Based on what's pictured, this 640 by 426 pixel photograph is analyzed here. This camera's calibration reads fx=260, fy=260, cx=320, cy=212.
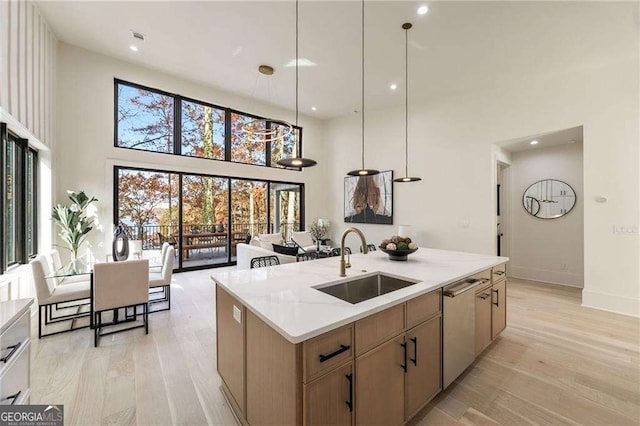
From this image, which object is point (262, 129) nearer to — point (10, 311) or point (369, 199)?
point (369, 199)

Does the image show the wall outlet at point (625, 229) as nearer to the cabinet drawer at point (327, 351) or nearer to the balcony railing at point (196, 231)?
the cabinet drawer at point (327, 351)

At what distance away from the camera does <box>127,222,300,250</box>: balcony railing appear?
213 inches

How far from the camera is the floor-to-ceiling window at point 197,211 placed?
528 cm

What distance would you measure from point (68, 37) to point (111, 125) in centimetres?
141

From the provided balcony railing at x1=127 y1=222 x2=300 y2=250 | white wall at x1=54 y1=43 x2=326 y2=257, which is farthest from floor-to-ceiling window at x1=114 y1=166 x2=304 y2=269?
white wall at x1=54 y1=43 x2=326 y2=257

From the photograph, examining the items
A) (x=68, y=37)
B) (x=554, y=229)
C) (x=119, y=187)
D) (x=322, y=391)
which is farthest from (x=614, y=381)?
(x=68, y=37)

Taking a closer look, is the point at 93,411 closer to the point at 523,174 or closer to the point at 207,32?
the point at 207,32

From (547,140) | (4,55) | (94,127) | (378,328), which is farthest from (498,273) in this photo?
(94,127)

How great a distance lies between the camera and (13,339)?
1267 millimetres

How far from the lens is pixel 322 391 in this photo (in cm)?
119

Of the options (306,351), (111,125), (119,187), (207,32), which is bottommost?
(306,351)

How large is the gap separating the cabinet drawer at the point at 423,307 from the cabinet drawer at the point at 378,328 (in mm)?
91

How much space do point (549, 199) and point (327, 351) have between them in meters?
6.12

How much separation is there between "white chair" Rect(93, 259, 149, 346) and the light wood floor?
0.31 metres
